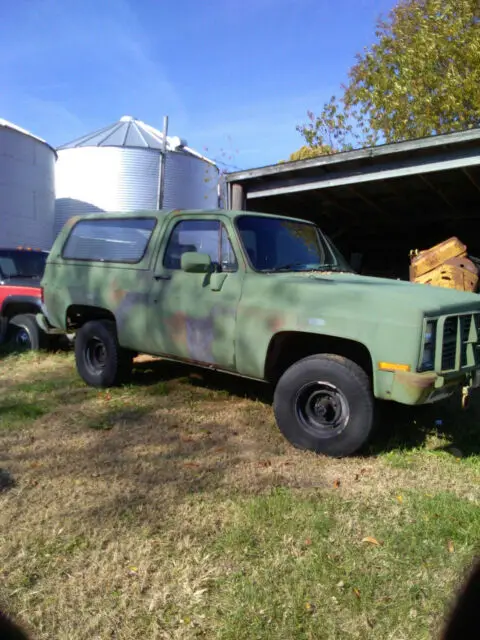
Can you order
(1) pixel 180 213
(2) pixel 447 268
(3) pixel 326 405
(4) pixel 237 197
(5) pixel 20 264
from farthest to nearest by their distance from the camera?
(5) pixel 20 264, (4) pixel 237 197, (2) pixel 447 268, (1) pixel 180 213, (3) pixel 326 405

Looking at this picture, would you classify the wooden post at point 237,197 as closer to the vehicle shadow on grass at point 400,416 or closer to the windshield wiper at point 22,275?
the vehicle shadow on grass at point 400,416

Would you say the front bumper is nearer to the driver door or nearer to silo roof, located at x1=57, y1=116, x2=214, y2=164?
the driver door

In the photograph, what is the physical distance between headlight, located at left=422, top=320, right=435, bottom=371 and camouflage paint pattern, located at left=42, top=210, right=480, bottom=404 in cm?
8

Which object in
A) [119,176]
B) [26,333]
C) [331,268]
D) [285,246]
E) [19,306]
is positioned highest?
[119,176]

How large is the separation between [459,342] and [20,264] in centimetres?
753

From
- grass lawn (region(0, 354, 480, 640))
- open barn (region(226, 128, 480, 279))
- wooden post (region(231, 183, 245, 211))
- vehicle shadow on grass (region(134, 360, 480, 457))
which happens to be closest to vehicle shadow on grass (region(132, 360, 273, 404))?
vehicle shadow on grass (region(134, 360, 480, 457))

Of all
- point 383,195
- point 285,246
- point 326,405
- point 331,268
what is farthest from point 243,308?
point 383,195

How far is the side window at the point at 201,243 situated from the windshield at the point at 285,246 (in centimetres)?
19

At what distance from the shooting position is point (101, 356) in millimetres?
6316

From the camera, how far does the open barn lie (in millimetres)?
6758

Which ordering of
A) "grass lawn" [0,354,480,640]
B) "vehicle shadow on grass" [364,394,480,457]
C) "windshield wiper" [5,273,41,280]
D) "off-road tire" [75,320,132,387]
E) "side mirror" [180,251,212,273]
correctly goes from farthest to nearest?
"windshield wiper" [5,273,41,280] < "off-road tire" [75,320,132,387] < "side mirror" [180,251,212,273] < "vehicle shadow on grass" [364,394,480,457] < "grass lawn" [0,354,480,640]

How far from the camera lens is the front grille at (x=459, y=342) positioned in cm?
398

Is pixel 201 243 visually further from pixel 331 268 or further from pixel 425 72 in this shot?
pixel 425 72

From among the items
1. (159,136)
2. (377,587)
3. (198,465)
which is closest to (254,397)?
(198,465)
